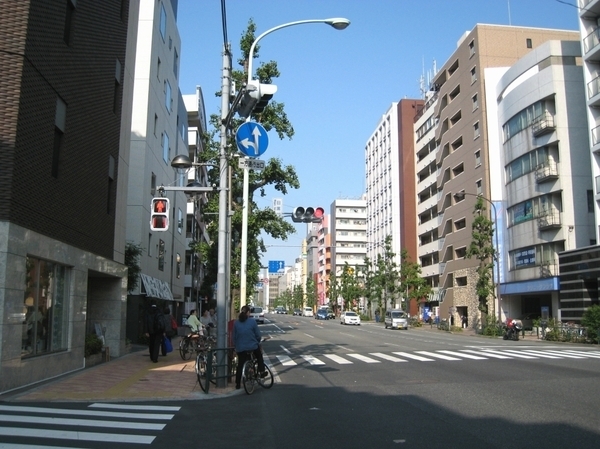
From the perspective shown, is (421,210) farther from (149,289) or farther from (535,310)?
(149,289)

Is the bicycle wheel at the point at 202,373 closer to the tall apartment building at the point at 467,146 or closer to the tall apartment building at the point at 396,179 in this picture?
the tall apartment building at the point at 467,146

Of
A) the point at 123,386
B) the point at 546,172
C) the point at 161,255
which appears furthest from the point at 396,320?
the point at 123,386

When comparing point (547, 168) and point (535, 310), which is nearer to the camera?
point (547, 168)

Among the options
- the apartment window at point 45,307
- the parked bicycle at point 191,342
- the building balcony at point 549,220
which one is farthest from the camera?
the building balcony at point 549,220

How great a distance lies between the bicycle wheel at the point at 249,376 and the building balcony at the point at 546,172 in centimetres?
3510

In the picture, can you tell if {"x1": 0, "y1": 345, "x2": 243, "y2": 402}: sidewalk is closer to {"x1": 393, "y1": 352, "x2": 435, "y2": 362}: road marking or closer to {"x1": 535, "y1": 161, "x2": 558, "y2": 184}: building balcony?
{"x1": 393, "y1": 352, "x2": 435, "y2": 362}: road marking

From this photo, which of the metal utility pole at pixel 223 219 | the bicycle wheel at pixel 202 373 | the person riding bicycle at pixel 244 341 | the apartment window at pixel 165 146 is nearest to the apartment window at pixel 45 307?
the bicycle wheel at pixel 202 373

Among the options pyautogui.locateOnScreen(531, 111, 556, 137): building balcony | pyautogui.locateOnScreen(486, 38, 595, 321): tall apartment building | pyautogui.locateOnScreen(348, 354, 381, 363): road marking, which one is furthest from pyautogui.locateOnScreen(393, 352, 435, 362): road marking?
pyautogui.locateOnScreen(531, 111, 556, 137): building balcony

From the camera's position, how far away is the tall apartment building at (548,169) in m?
40.8

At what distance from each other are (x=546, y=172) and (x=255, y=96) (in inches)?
1380

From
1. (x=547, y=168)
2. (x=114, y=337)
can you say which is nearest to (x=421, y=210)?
(x=547, y=168)

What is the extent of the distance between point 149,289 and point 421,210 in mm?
52770

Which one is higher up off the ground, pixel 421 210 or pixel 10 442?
pixel 421 210

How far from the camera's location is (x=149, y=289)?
1145 inches
